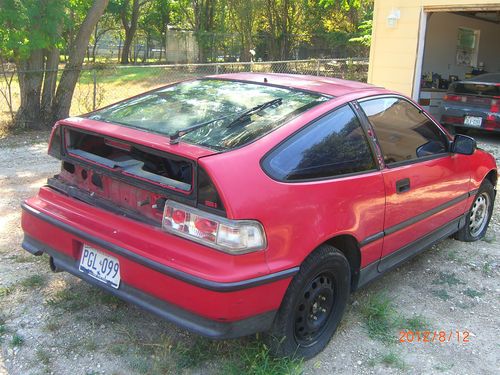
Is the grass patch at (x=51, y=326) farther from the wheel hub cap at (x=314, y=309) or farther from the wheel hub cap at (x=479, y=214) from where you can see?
the wheel hub cap at (x=479, y=214)

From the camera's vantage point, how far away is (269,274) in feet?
8.40

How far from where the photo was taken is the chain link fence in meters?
9.73

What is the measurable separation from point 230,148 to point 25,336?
5.69ft

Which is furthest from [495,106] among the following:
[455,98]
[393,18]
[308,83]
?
[308,83]

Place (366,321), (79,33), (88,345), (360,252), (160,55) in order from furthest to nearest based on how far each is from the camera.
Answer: (160,55) → (79,33) → (366,321) → (360,252) → (88,345)

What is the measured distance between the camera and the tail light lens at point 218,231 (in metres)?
2.47

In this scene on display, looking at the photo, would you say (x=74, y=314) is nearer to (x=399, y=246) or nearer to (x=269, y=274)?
(x=269, y=274)

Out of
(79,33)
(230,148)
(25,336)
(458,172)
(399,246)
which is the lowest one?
(25,336)

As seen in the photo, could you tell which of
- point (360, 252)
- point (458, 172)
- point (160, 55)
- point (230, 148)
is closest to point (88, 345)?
point (230, 148)

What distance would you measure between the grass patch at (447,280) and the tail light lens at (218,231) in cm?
231

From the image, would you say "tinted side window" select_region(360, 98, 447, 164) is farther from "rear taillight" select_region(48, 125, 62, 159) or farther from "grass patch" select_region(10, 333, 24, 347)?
"grass patch" select_region(10, 333, 24, 347)

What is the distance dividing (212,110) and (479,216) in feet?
10.8

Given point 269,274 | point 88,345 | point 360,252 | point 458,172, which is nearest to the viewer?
point 269,274

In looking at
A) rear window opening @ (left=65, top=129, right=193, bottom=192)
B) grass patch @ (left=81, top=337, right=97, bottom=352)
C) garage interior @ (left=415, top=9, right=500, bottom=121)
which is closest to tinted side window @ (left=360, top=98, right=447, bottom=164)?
rear window opening @ (left=65, top=129, right=193, bottom=192)
